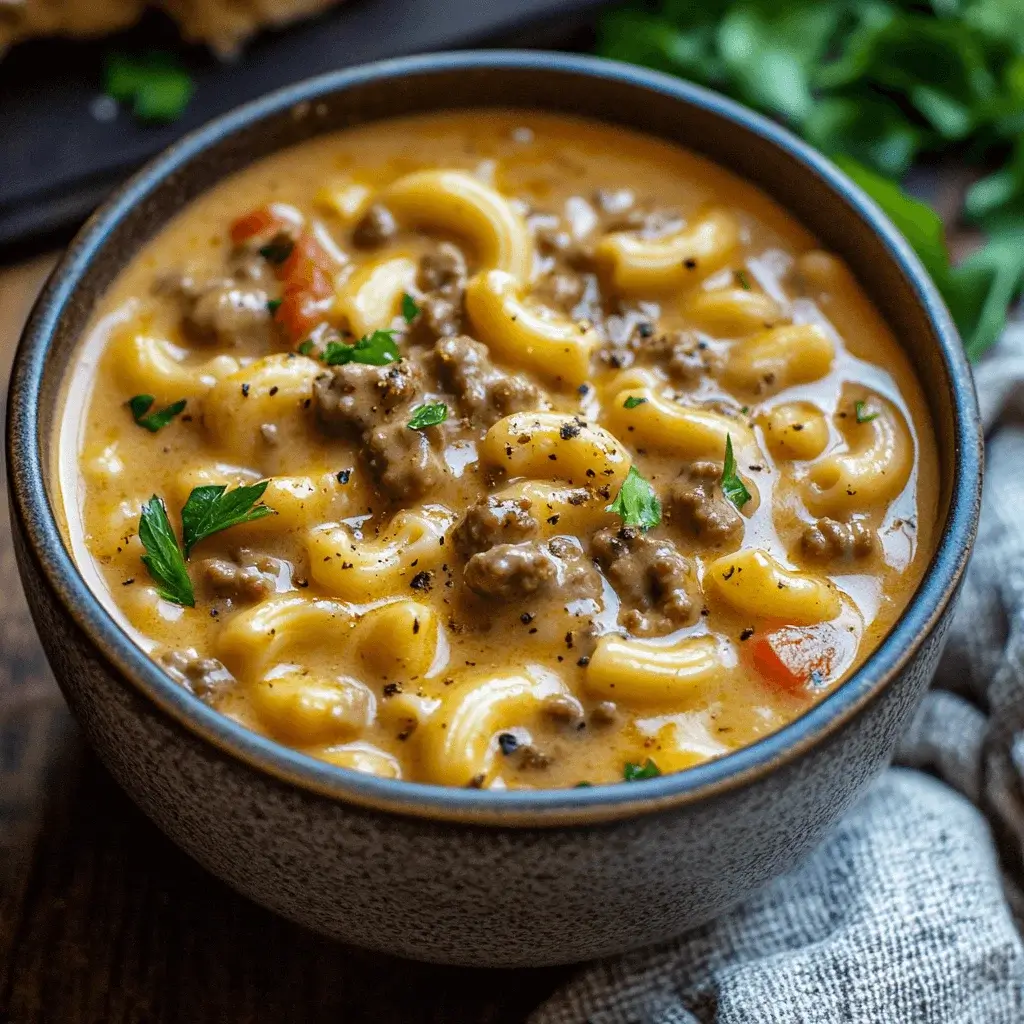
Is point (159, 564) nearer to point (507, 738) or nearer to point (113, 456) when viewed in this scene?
point (113, 456)

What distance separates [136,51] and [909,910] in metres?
3.29

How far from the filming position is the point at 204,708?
2.23m

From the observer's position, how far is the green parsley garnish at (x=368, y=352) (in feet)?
9.49

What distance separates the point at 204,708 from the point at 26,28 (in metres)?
2.77

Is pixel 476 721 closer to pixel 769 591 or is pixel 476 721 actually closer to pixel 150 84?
pixel 769 591

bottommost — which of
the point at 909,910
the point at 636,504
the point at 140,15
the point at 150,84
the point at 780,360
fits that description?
the point at 909,910

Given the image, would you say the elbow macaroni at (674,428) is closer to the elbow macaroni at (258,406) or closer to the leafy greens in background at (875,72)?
the elbow macaroni at (258,406)

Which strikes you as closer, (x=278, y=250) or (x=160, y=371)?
(x=160, y=371)

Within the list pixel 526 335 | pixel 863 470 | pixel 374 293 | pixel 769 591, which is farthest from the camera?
pixel 374 293

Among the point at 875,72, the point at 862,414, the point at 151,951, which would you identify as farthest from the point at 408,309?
the point at 875,72

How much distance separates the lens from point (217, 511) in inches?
105

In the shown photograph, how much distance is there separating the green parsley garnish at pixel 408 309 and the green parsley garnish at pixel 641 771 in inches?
43.7

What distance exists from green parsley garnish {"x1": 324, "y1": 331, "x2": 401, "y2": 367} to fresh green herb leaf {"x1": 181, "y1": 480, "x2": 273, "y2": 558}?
351 millimetres

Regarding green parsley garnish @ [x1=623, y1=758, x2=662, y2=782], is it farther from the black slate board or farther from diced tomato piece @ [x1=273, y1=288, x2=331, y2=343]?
the black slate board
